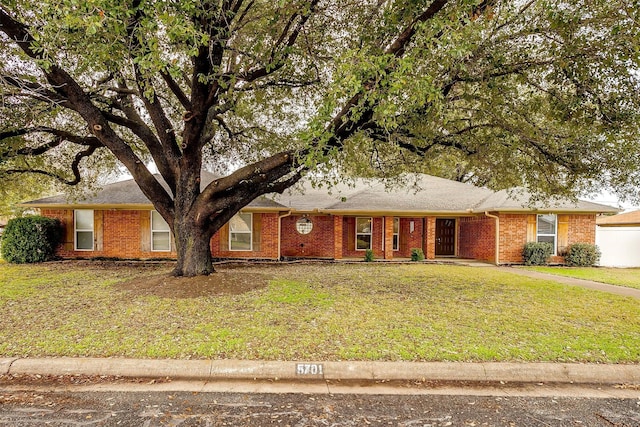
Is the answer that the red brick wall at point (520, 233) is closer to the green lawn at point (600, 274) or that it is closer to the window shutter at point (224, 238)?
the green lawn at point (600, 274)

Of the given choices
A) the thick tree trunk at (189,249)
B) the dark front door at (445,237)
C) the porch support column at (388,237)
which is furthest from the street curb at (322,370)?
the dark front door at (445,237)

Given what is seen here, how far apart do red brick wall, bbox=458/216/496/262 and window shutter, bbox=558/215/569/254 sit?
8.24ft

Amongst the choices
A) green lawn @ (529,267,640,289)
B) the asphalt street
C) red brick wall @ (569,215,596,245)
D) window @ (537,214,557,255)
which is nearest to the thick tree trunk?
the asphalt street

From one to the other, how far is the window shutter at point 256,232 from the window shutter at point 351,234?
408cm

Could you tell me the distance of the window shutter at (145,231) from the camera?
1496cm

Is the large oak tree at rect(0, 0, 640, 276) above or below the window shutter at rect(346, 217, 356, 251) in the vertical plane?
above

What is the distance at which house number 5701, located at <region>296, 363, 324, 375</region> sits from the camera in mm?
4289

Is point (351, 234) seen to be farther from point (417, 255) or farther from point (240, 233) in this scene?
point (240, 233)

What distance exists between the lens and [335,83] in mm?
5723

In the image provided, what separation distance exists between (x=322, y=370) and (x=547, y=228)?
1409 cm

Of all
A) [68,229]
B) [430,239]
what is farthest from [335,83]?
[68,229]

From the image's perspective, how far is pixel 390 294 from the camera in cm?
827

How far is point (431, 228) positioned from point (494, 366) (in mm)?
11868

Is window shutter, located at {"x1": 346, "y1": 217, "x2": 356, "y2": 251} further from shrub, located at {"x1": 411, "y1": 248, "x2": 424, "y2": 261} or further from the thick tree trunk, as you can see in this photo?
the thick tree trunk
